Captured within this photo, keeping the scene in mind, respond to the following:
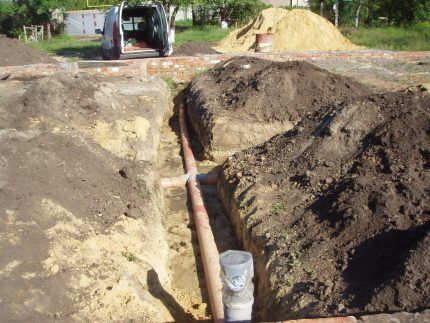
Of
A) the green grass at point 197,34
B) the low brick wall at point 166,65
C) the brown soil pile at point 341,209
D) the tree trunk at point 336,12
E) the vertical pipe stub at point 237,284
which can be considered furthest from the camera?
the tree trunk at point 336,12

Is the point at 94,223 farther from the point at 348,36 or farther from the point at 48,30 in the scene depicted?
the point at 48,30

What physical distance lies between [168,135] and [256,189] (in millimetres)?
4258

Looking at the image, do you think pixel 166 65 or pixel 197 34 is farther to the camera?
pixel 197 34

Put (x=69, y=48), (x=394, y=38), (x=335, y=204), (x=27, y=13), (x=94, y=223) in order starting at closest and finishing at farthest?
(x=335, y=204)
(x=94, y=223)
(x=394, y=38)
(x=69, y=48)
(x=27, y=13)

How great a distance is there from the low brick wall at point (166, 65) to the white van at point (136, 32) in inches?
86.8

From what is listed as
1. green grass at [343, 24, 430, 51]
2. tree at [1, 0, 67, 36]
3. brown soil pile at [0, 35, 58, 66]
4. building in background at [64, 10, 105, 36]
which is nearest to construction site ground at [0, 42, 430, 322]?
brown soil pile at [0, 35, 58, 66]

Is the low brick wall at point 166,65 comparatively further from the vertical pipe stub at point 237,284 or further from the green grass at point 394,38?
the vertical pipe stub at point 237,284

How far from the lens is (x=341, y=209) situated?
4656 millimetres

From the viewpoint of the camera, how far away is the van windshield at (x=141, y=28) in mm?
15820

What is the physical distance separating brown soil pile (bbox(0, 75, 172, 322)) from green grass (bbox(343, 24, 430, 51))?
1340cm

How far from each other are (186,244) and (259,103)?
12.2 feet

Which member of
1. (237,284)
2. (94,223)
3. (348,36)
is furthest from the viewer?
(348,36)

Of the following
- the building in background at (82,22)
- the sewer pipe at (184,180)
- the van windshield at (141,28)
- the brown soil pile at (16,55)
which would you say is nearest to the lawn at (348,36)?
the brown soil pile at (16,55)

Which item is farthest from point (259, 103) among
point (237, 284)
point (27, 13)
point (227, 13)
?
point (27, 13)
